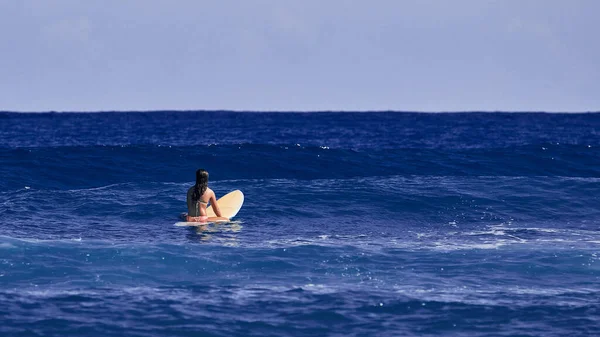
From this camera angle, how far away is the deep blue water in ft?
39.1

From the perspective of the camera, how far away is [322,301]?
12.7m

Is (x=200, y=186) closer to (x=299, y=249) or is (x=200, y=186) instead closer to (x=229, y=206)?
(x=229, y=206)

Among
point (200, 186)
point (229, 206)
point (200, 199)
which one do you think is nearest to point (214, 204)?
point (200, 199)

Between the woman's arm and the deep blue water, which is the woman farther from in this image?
the deep blue water

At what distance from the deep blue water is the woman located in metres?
0.47

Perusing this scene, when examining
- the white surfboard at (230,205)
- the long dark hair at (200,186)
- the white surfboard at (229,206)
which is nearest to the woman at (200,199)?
the long dark hair at (200,186)

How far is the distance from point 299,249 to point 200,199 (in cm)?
316

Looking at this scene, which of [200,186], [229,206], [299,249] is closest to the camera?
[299,249]

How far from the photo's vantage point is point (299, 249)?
16.4m

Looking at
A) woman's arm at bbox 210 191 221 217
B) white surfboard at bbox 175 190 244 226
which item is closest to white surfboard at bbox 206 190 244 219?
white surfboard at bbox 175 190 244 226

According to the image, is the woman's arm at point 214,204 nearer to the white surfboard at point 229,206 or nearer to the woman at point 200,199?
the woman at point 200,199

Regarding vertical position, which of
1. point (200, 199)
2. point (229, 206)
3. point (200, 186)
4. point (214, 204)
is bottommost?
point (229, 206)

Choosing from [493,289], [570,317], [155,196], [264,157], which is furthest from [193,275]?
[264,157]

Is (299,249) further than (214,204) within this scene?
No
